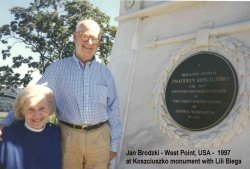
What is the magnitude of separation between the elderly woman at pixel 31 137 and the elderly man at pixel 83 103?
0.28 metres

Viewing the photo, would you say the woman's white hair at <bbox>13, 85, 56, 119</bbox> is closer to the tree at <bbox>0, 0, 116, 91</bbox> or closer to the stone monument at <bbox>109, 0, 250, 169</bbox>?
the stone monument at <bbox>109, 0, 250, 169</bbox>

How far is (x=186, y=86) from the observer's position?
15.2 ft

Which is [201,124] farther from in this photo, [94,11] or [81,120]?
[94,11]

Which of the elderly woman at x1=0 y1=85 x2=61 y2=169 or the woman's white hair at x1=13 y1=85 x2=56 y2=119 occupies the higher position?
the woman's white hair at x1=13 y1=85 x2=56 y2=119

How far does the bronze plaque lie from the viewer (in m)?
4.20

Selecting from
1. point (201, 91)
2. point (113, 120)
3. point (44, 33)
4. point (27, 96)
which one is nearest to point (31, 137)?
point (27, 96)

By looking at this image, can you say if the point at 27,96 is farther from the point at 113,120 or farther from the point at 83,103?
the point at 113,120

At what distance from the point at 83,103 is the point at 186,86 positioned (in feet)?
6.02

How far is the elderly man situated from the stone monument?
1435 mm

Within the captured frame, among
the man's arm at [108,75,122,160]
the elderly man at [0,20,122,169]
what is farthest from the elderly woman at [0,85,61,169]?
the man's arm at [108,75,122,160]

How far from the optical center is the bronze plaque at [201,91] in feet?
13.8

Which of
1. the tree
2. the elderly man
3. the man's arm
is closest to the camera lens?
the elderly man

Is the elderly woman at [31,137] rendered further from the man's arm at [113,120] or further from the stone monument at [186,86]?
the stone monument at [186,86]

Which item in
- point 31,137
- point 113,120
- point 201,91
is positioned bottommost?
point 31,137
